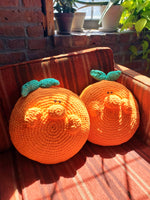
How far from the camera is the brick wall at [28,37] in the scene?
1051 millimetres

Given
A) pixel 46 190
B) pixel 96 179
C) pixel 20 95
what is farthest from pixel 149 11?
pixel 46 190

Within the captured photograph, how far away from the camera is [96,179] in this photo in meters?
0.77

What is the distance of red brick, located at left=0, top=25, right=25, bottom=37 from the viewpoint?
1.06 meters

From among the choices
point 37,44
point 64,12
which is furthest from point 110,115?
point 64,12

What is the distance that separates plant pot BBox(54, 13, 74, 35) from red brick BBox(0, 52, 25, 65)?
36cm

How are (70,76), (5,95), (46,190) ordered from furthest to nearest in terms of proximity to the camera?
(70,76) < (5,95) < (46,190)

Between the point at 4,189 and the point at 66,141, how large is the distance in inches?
12.9

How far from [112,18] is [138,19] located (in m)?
0.21

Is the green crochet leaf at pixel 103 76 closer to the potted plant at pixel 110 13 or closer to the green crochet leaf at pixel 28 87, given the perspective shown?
the green crochet leaf at pixel 28 87

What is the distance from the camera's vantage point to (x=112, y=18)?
1.43 meters

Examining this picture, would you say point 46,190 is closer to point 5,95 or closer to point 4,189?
point 4,189

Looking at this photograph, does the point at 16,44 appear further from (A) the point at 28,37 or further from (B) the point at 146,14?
(B) the point at 146,14

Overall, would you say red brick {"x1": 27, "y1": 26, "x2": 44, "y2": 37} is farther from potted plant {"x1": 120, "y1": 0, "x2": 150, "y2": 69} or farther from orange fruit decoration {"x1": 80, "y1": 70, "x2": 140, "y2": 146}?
potted plant {"x1": 120, "y1": 0, "x2": 150, "y2": 69}

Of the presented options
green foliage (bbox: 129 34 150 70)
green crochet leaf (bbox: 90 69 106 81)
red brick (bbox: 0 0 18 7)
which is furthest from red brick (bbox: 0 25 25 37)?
green foliage (bbox: 129 34 150 70)
